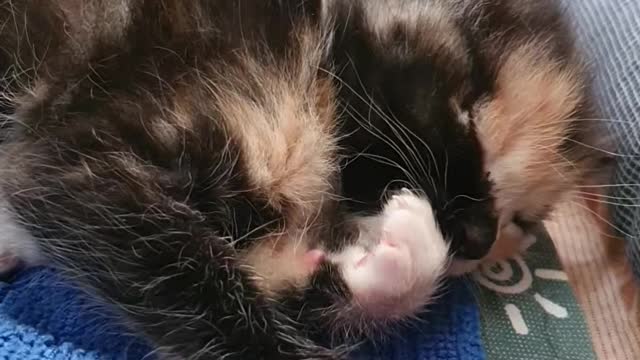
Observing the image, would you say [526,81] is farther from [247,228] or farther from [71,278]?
[71,278]

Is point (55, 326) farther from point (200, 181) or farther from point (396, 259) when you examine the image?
point (396, 259)

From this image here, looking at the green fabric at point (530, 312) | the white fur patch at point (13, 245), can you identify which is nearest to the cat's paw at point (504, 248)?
the green fabric at point (530, 312)

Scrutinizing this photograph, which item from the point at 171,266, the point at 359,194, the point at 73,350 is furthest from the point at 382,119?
the point at 73,350

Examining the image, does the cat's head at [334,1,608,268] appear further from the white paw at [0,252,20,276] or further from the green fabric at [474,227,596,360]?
the white paw at [0,252,20,276]

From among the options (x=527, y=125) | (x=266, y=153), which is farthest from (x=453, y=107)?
(x=266, y=153)

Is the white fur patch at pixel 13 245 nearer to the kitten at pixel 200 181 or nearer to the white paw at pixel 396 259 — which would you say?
the kitten at pixel 200 181

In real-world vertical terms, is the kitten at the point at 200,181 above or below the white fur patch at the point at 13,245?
above
